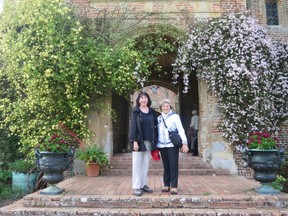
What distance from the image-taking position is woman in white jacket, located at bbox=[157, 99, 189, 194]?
17.2 ft

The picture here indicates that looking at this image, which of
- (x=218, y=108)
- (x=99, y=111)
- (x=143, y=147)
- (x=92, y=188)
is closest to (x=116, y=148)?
(x=99, y=111)

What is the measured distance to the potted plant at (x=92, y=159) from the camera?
24.9ft

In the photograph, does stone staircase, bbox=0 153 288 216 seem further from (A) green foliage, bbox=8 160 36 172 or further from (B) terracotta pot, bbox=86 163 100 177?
(A) green foliage, bbox=8 160 36 172

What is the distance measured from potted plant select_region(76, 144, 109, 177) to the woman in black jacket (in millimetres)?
2496

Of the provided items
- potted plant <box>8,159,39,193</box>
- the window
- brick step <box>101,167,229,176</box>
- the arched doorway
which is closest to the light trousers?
brick step <box>101,167,229,176</box>

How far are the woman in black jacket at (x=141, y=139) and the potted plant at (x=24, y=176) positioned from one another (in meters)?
4.07

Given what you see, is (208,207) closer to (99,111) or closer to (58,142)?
(58,142)

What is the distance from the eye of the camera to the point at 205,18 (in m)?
8.70

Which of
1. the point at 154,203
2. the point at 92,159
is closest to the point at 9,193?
the point at 92,159

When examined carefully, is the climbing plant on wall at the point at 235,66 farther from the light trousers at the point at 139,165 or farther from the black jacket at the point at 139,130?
the light trousers at the point at 139,165

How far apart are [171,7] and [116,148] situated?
5.96 metres

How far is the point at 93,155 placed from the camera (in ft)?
24.9

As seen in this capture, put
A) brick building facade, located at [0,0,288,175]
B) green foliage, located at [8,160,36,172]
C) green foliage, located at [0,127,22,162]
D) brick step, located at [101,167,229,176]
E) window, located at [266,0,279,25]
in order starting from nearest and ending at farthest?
brick step, located at [101,167,229,176] → green foliage, located at [8,160,36,172] → brick building facade, located at [0,0,288,175] → green foliage, located at [0,127,22,162] → window, located at [266,0,279,25]

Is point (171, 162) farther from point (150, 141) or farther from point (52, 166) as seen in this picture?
point (52, 166)
